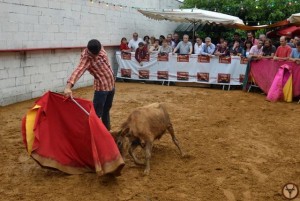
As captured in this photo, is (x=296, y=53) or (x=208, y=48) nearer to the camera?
(x=296, y=53)

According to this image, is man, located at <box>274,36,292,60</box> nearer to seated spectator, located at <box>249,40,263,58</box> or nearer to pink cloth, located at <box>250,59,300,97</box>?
pink cloth, located at <box>250,59,300,97</box>

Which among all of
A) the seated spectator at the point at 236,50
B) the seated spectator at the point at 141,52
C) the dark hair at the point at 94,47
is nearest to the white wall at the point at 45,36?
the seated spectator at the point at 141,52

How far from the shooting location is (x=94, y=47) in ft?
16.2

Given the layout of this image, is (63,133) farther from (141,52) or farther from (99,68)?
(141,52)

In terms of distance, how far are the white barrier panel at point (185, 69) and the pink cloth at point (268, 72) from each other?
930 mm

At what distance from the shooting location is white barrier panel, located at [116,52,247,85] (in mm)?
12352

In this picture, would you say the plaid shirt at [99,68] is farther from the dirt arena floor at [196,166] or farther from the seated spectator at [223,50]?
the seated spectator at [223,50]

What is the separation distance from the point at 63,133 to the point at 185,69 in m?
8.56

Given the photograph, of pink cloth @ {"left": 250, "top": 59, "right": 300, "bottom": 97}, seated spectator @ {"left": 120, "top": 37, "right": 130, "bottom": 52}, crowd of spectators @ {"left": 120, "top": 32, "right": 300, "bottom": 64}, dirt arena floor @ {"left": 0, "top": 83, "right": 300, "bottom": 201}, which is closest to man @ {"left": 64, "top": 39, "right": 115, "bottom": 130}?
dirt arena floor @ {"left": 0, "top": 83, "right": 300, "bottom": 201}

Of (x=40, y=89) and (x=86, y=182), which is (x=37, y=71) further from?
(x=86, y=182)

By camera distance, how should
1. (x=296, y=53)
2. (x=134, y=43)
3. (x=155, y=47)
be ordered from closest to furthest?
(x=296, y=53) < (x=155, y=47) < (x=134, y=43)

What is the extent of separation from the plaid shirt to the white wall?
4.45m

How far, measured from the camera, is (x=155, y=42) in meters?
14.2

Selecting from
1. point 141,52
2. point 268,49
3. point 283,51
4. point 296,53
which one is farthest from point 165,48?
point 296,53
